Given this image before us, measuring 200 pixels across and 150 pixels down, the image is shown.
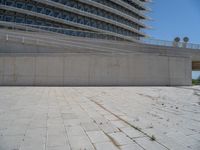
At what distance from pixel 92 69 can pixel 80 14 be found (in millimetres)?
29159

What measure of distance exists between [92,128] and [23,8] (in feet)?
134

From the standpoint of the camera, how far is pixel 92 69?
58.7ft

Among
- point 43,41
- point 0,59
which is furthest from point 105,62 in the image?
point 0,59

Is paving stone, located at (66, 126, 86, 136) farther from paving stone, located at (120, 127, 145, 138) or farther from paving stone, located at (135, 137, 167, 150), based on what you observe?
paving stone, located at (135, 137, 167, 150)

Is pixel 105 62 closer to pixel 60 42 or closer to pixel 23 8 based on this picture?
pixel 60 42

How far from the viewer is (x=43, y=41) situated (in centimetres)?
2006

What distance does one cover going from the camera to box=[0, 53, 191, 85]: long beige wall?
16000 millimetres

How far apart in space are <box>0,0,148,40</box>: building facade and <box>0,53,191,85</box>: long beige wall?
41.7 feet

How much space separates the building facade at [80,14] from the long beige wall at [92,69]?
41.7 ft

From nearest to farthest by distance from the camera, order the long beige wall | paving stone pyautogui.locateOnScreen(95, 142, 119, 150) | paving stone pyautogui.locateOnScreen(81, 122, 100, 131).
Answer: paving stone pyautogui.locateOnScreen(95, 142, 119, 150), paving stone pyautogui.locateOnScreen(81, 122, 100, 131), the long beige wall

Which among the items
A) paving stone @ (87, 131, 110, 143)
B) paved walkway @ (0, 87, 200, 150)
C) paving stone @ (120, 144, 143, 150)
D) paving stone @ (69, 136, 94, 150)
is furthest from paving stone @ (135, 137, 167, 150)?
paving stone @ (69, 136, 94, 150)

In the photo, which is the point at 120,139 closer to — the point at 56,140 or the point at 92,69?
the point at 56,140

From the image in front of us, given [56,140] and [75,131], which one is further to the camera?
[75,131]

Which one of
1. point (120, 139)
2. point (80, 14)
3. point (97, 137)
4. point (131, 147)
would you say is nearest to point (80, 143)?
point (97, 137)
